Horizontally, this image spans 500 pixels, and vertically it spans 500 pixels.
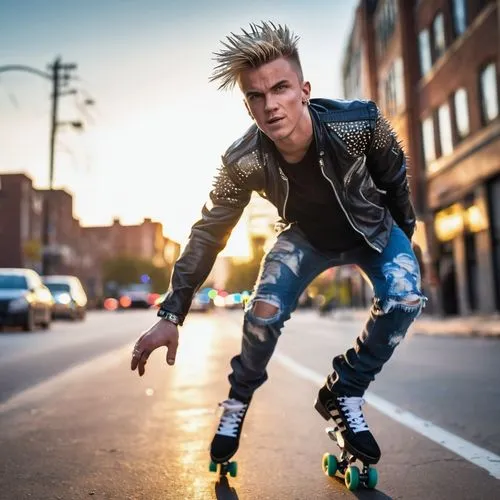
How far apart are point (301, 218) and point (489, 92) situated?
63.6 ft

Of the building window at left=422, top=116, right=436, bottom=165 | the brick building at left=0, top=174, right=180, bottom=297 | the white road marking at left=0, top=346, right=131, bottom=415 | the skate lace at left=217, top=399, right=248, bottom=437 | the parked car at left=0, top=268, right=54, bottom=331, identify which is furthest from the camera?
the brick building at left=0, top=174, right=180, bottom=297

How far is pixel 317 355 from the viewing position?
10.5 metres

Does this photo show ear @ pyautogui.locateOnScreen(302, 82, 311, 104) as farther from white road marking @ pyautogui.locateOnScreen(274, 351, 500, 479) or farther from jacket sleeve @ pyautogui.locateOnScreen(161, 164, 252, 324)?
white road marking @ pyautogui.locateOnScreen(274, 351, 500, 479)

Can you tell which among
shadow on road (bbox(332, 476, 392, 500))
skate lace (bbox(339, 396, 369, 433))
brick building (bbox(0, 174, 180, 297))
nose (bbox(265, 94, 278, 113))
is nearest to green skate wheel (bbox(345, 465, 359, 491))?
shadow on road (bbox(332, 476, 392, 500))

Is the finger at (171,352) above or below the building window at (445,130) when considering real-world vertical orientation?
below

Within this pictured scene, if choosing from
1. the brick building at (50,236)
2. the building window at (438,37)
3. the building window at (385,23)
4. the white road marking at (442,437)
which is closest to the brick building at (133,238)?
the brick building at (50,236)

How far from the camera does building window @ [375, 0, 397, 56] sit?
31.9 meters

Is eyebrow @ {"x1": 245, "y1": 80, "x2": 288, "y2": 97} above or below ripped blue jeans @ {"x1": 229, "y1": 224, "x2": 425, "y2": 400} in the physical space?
above

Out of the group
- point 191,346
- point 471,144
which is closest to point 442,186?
point 471,144

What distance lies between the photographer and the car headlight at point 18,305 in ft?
57.9

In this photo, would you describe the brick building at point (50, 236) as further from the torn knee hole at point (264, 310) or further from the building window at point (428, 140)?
the torn knee hole at point (264, 310)

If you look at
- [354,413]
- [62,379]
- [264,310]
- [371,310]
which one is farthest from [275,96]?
[62,379]

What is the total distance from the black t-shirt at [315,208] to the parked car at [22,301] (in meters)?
15.6

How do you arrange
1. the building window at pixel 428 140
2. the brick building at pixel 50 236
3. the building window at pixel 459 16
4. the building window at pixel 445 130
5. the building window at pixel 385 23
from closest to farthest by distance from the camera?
the building window at pixel 459 16
the building window at pixel 445 130
the building window at pixel 428 140
the building window at pixel 385 23
the brick building at pixel 50 236
